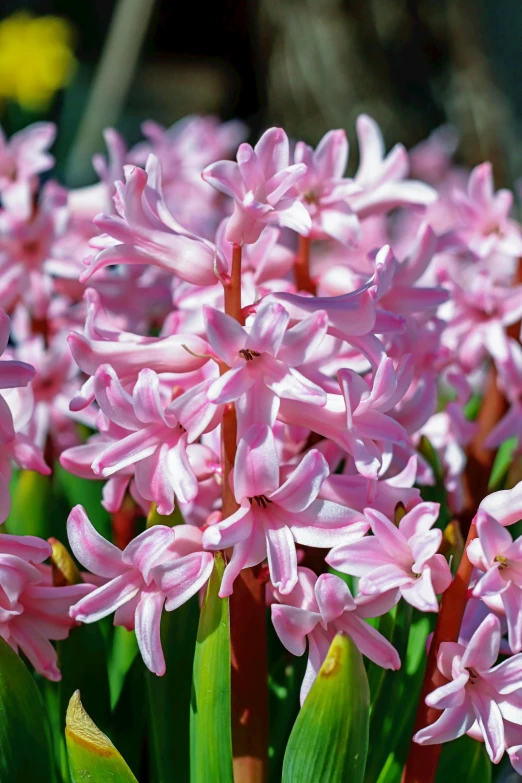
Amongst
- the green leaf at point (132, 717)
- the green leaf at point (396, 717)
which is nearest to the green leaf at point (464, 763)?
the green leaf at point (396, 717)

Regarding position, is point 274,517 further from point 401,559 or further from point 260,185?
point 260,185

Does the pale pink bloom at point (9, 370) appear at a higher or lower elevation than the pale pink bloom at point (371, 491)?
higher

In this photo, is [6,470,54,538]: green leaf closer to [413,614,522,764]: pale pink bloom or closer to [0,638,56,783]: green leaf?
[0,638,56,783]: green leaf

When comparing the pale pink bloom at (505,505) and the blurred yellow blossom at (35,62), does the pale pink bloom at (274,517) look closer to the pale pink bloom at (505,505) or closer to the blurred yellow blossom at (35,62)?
the pale pink bloom at (505,505)

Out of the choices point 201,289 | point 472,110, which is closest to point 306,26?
point 472,110

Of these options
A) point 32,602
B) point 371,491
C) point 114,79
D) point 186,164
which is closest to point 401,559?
point 371,491

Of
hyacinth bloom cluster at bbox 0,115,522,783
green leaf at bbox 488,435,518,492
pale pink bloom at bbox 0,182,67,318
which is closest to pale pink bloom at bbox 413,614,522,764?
hyacinth bloom cluster at bbox 0,115,522,783

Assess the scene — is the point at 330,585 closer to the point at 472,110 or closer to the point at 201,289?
the point at 201,289
